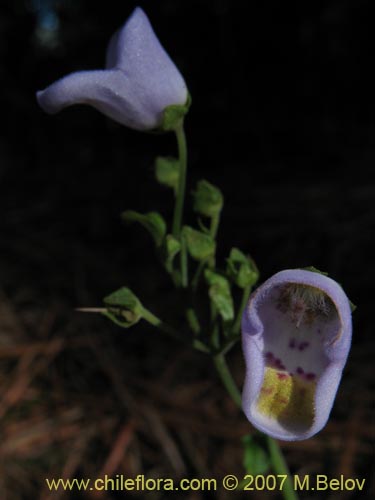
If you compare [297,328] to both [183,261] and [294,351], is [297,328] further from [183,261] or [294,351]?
[183,261]

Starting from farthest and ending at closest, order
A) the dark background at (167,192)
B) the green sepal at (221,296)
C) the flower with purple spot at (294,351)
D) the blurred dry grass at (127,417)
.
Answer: the dark background at (167,192) < the blurred dry grass at (127,417) < the green sepal at (221,296) < the flower with purple spot at (294,351)

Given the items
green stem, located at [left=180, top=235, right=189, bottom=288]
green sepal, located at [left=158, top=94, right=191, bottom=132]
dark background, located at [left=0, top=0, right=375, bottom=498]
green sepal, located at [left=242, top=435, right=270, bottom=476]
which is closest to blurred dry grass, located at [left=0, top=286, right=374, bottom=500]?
dark background, located at [left=0, top=0, right=375, bottom=498]

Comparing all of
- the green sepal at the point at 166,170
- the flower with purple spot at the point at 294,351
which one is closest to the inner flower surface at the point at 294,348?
the flower with purple spot at the point at 294,351

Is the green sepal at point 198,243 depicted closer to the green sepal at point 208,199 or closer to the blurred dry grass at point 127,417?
the green sepal at point 208,199

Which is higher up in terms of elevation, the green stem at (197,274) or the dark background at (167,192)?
the green stem at (197,274)

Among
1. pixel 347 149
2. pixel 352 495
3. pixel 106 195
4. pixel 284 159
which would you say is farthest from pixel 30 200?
pixel 352 495

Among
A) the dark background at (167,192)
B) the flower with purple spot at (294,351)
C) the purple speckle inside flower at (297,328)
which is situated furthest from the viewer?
the dark background at (167,192)
